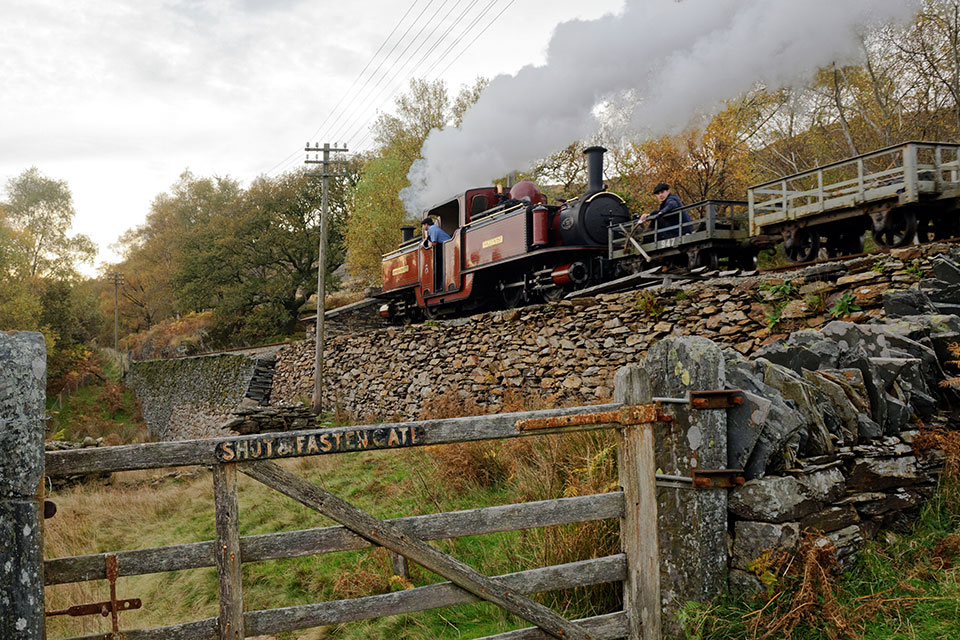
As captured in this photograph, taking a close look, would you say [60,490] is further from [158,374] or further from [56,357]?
[56,357]

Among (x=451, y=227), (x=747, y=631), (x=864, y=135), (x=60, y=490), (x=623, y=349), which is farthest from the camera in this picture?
(x=864, y=135)

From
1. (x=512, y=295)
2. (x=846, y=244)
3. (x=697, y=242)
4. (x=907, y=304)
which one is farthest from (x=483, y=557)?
(x=512, y=295)

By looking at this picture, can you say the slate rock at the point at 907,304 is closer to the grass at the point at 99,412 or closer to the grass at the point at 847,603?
the grass at the point at 847,603

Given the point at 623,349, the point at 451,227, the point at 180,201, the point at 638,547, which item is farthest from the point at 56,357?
the point at 638,547

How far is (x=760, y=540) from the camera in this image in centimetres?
291

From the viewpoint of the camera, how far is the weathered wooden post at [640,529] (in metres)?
2.98

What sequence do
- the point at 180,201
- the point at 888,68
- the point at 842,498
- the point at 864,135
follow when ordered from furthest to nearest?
the point at 180,201 → the point at 864,135 → the point at 888,68 → the point at 842,498

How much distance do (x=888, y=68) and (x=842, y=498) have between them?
68.5ft

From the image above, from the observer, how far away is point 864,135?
70.7 feet

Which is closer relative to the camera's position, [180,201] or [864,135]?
[864,135]

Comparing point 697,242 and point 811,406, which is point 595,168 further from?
point 811,406

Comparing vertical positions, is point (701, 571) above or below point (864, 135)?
below

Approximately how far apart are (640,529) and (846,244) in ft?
27.5

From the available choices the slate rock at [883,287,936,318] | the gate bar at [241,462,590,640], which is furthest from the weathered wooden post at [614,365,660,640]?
the slate rock at [883,287,936,318]
